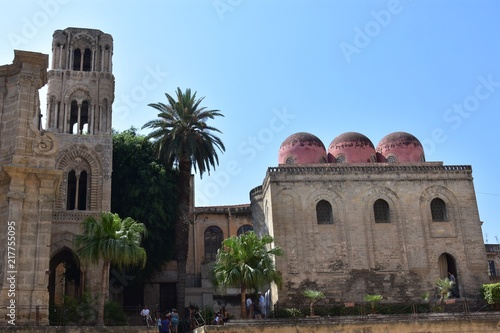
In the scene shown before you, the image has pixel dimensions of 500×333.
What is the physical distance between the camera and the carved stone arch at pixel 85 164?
33.5 meters

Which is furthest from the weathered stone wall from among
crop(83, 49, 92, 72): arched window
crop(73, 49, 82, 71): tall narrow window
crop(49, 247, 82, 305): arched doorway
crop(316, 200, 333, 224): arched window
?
crop(73, 49, 82, 71): tall narrow window

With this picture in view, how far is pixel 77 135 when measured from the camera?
3438 cm

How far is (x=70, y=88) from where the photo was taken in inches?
1403

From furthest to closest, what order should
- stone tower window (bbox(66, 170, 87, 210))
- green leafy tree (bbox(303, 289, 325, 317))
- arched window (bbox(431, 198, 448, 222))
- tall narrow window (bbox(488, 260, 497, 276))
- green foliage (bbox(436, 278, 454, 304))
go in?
tall narrow window (bbox(488, 260, 497, 276)) → arched window (bbox(431, 198, 448, 222)) → stone tower window (bbox(66, 170, 87, 210)) → green foliage (bbox(436, 278, 454, 304)) → green leafy tree (bbox(303, 289, 325, 317))

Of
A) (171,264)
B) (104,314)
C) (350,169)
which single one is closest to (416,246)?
(350,169)

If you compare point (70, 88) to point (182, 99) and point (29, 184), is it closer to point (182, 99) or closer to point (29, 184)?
point (182, 99)

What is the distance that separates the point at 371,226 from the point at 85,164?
17277mm

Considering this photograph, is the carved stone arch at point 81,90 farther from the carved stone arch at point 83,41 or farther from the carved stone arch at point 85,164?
the carved stone arch at point 85,164

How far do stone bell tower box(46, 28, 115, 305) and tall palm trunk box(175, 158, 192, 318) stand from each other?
4.22 metres

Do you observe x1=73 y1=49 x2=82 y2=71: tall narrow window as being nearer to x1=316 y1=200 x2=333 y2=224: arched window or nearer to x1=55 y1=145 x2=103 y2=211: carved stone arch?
x1=55 y1=145 x2=103 y2=211: carved stone arch

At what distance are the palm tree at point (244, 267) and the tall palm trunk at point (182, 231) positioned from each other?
16.0ft

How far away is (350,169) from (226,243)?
1048cm

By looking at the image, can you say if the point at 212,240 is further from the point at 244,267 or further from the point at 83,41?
the point at 83,41

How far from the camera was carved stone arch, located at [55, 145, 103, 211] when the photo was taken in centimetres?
3353
